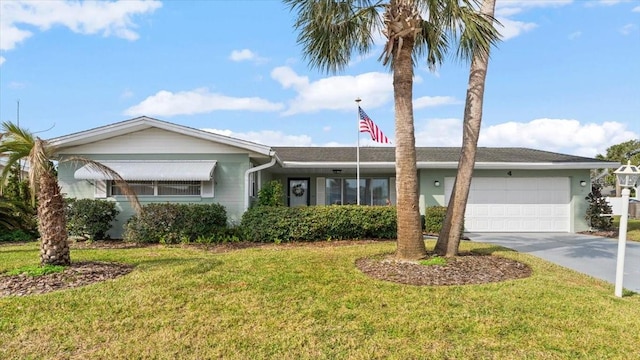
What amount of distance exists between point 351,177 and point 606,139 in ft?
125

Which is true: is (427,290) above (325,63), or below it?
below

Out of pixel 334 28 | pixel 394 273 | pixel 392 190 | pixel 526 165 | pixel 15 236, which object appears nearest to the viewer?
pixel 394 273

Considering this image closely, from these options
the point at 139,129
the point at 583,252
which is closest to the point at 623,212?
the point at 583,252

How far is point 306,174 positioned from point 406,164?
1072 centimetres

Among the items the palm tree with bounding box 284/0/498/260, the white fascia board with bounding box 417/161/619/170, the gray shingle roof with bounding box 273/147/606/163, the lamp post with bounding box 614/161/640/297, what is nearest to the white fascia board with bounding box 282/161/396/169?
the gray shingle roof with bounding box 273/147/606/163

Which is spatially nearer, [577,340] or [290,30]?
[577,340]

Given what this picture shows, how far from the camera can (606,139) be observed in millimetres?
41719

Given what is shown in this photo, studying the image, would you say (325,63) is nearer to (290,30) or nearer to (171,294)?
(290,30)

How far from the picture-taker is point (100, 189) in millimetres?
12547

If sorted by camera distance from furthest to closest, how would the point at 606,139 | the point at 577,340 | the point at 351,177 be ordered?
the point at 606,139 → the point at 351,177 → the point at 577,340

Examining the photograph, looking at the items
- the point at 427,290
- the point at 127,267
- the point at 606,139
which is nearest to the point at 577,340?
the point at 427,290

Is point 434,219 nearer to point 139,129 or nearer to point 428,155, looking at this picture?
point 428,155

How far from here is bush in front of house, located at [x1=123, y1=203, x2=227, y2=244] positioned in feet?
37.3

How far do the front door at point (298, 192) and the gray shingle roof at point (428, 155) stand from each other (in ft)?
4.57
